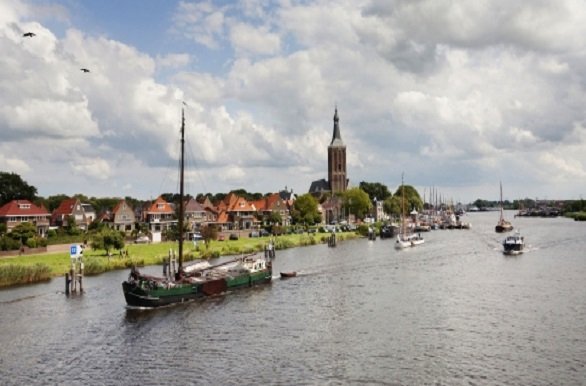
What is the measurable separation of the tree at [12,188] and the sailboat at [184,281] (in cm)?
9417

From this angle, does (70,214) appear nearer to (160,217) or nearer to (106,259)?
(160,217)

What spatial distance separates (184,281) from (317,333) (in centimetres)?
1921

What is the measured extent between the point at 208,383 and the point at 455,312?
83.8 feet

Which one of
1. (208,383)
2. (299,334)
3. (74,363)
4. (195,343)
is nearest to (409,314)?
(299,334)

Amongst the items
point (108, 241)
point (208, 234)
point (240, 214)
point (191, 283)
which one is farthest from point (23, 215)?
point (191, 283)

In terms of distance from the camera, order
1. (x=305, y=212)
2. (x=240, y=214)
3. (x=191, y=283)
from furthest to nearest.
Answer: (x=305, y=212) < (x=240, y=214) < (x=191, y=283)

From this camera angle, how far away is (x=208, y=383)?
113 ft

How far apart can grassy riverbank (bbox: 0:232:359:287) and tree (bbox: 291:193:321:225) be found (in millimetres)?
49737

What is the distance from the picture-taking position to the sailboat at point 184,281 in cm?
5556

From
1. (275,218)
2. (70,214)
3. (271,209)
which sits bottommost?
(275,218)

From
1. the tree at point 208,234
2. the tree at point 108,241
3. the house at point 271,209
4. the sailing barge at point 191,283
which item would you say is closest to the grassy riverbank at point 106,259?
the tree at point 108,241

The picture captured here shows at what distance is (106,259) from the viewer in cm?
8500

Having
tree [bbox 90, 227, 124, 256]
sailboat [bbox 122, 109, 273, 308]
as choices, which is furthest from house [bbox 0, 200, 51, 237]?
sailboat [bbox 122, 109, 273, 308]

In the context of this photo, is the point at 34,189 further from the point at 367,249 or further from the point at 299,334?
the point at 299,334
